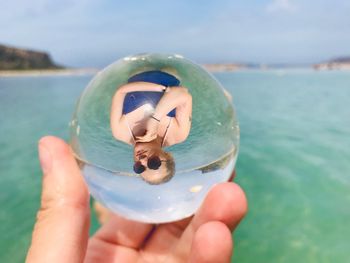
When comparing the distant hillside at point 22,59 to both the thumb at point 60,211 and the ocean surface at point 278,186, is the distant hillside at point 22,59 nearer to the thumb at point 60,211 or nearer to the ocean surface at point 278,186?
the ocean surface at point 278,186

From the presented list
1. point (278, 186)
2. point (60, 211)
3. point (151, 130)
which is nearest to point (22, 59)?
point (278, 186)

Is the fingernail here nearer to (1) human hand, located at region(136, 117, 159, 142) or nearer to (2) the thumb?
(2) the thumb

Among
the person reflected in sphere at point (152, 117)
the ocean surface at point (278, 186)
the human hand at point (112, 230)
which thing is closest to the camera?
the person reflected in sphere at point (152, 117)

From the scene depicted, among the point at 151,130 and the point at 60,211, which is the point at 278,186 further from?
the point at 151,130

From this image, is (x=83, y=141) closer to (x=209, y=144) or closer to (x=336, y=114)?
(x=209, y=144)

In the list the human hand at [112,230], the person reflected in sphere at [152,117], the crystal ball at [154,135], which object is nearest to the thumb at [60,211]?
the human hand at [112,230]
